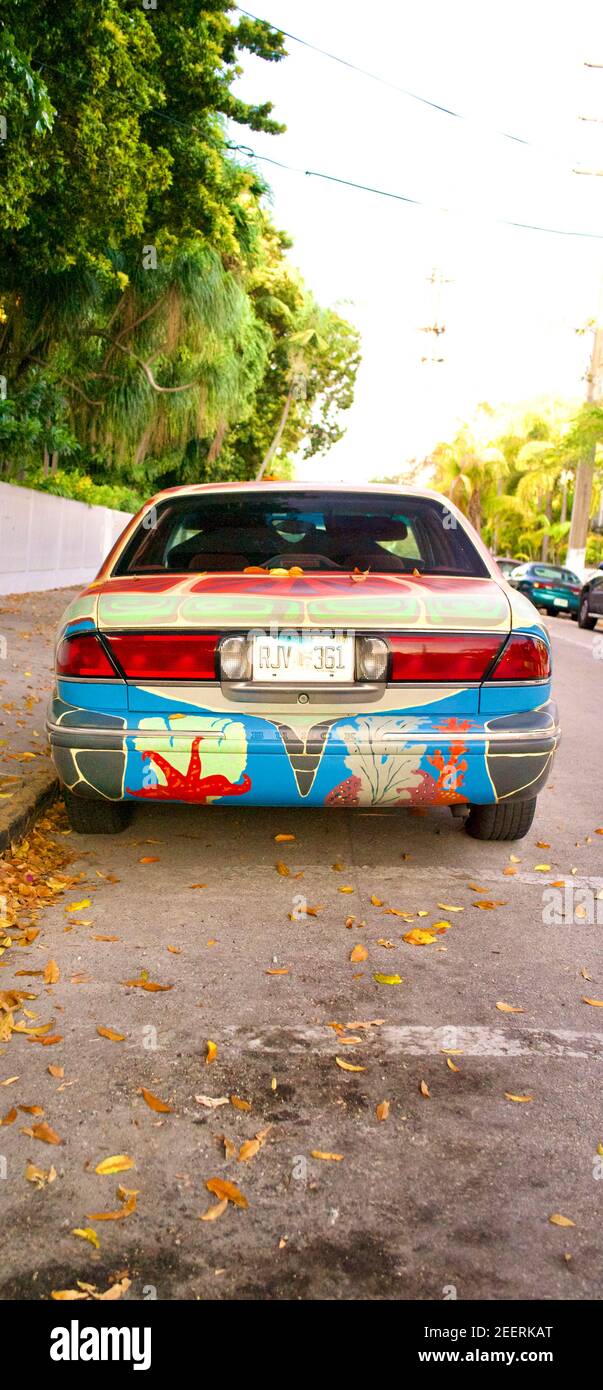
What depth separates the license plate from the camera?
3984 millimetres

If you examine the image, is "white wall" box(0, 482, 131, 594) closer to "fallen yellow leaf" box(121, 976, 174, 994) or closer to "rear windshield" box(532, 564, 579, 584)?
"rear windshield" box(532, 564, 579, 584)

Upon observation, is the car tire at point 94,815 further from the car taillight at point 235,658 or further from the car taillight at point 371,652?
the car taillight at point 371,652

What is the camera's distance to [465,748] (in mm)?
4070

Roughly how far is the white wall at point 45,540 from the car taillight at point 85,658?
42.0ft

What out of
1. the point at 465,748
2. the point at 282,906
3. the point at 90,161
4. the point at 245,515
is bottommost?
the point at 282,906

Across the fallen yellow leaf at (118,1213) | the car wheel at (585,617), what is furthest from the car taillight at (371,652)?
the car wheel at (585,617)

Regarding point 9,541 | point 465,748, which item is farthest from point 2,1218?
point 9,541

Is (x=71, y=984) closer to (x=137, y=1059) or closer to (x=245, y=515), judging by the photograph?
(x=137, y=1059)

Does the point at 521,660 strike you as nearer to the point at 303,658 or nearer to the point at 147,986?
the point at 303,658
